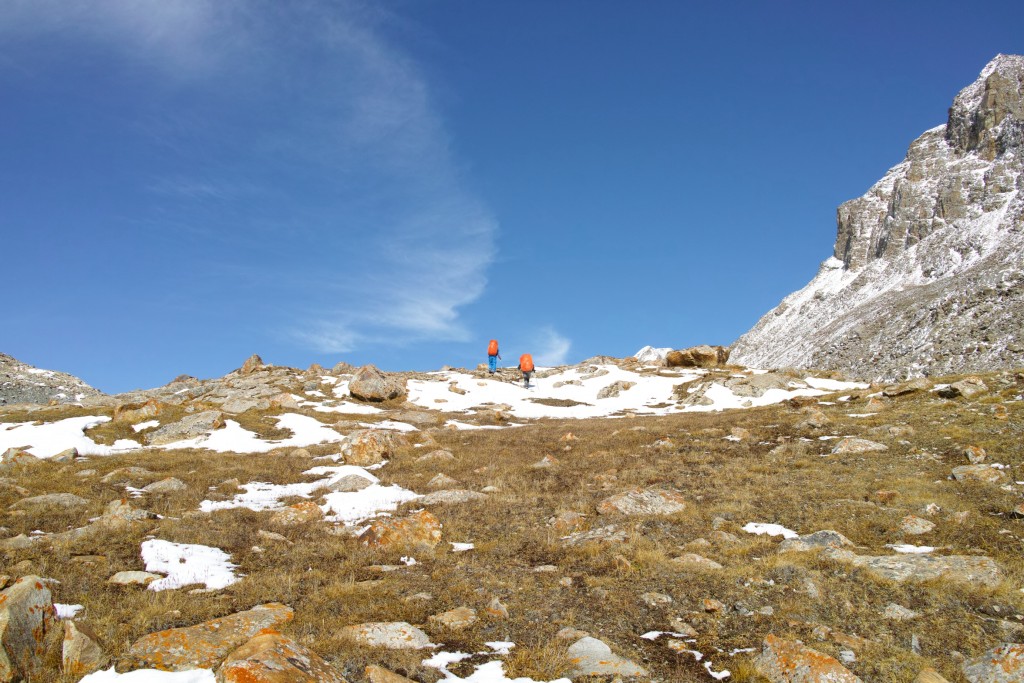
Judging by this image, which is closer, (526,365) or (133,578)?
(133,578)

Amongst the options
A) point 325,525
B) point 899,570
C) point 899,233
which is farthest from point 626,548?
point 899,233

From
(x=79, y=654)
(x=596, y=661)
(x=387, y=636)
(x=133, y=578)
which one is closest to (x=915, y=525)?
(x=596, y=661)

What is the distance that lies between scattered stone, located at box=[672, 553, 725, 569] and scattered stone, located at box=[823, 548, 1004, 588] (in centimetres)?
237

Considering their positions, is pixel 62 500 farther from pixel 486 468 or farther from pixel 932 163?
pixel 932 163

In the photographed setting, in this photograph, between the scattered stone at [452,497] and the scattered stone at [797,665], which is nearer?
the scattered stone at [797,665]

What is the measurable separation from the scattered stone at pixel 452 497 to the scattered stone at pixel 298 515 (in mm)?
3271

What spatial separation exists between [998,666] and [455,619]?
7.74 metres

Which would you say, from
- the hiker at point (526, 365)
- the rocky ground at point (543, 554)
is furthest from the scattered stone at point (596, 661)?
the hiker at point (526, 365)

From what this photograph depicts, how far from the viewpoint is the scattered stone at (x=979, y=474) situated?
1520 centimetres

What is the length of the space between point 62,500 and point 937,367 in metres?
110

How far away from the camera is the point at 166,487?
19.2 metres

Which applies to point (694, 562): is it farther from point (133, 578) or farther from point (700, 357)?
point (700, 357)

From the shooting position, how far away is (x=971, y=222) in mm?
146875

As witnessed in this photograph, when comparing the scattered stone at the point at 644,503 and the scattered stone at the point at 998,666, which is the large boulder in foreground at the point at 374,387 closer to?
the scattered stone at the point at 644,503
